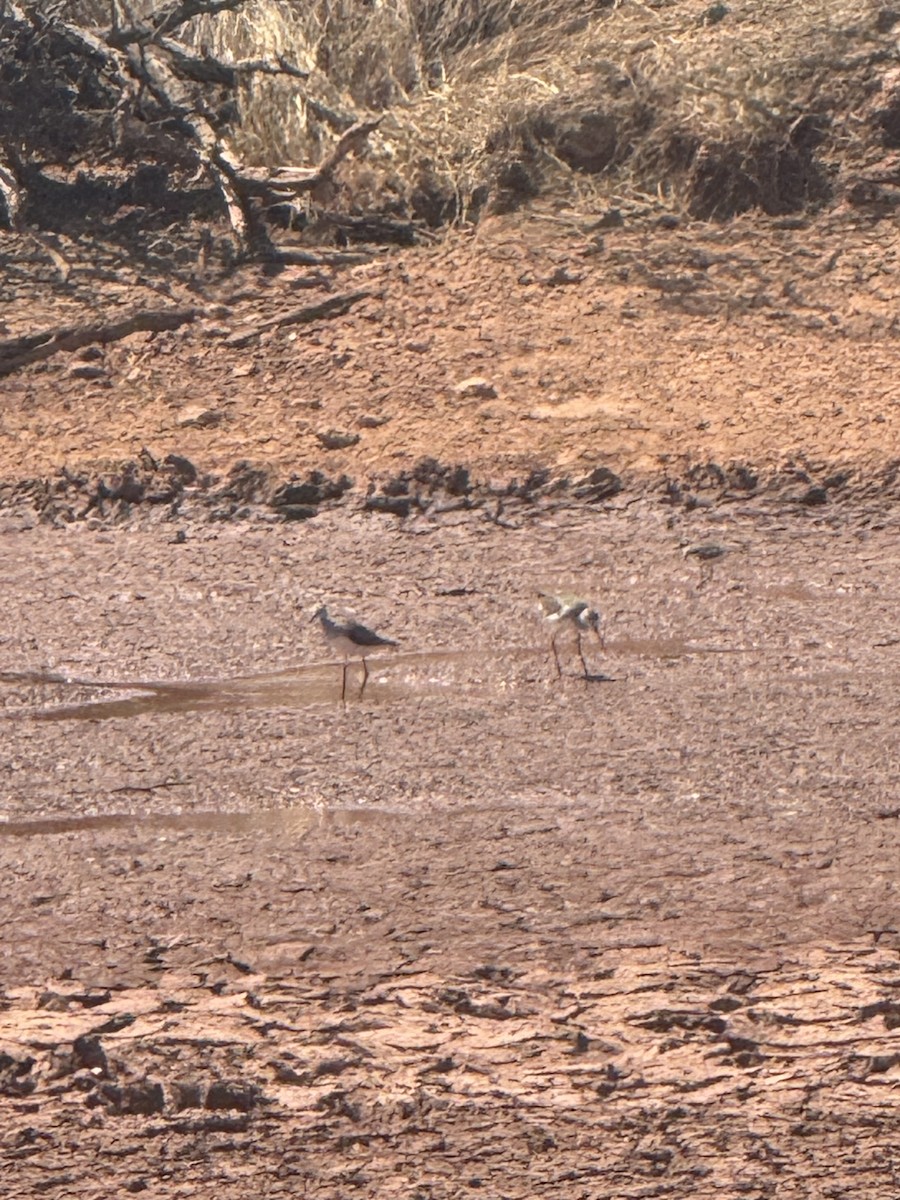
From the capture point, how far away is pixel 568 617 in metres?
6.96

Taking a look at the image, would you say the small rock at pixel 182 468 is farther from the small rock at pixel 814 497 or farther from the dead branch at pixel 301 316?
the small rock at pixel 814 497

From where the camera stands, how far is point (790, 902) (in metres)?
5.17

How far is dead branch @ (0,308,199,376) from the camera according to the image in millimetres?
9789

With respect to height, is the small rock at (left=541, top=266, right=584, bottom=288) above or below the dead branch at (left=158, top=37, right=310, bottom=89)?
below

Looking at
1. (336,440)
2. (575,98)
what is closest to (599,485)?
(336,440)

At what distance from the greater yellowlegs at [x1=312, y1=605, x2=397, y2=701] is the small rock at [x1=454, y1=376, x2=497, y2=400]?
8.08ft

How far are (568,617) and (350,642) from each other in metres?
Result: 0.78

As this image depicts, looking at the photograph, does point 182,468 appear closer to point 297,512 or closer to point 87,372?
Answer: point 297,512

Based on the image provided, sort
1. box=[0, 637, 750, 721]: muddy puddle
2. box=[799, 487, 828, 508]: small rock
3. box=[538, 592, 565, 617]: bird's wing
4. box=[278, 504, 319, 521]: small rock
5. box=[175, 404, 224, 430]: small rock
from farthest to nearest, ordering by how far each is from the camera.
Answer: box=[175, 404, 224, 430]: small rock < box=[278, 504, 319, 521]: small rock < box=[799, 487, 828, 508]: small rock < box=[538, 592, 565, 617]: bird's wing < box=[0, 637, 750, 721]: muddy puddle

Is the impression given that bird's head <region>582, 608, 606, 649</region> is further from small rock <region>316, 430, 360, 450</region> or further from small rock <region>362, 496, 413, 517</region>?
small rock <region>316, 430, 360, 450</region>

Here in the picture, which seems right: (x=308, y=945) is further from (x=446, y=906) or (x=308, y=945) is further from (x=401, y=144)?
(x=401, y=144)

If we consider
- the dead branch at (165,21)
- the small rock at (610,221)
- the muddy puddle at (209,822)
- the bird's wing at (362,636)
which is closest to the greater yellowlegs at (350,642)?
the bird's wing at (362,636)

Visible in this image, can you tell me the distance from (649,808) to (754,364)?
4022 mm

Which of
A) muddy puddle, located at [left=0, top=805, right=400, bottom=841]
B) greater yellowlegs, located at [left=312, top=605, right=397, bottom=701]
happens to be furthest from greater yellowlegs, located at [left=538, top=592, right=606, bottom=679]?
muddy puddle, located at [left=0, top=805, right=400, bottom=841]
